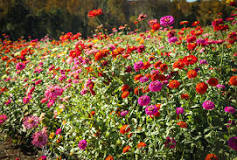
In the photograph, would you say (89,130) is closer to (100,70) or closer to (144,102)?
(144,102)

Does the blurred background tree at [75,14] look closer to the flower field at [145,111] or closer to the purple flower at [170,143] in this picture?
the flower field at [145,111]

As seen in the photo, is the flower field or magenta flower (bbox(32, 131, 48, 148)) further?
magenta flower (bbox(32, 131, 48, 148))

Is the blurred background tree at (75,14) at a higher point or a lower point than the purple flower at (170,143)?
higher

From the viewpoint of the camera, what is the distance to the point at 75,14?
70.1 ft

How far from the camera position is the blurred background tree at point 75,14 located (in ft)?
59.3

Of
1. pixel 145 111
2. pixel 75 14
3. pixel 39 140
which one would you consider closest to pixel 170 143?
pixel 145 111

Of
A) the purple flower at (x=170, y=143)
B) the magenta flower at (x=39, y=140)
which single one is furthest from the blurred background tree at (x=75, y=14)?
the purple flower at (x=170, y=143)

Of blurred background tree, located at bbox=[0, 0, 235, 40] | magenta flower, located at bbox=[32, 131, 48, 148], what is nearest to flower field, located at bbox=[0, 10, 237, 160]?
magenta flower, located at bbox=[32, 131, 48, 148]

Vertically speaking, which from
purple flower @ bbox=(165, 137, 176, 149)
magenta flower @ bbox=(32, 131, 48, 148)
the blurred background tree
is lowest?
magenta flower @ bbox=(32, 131, 48, 148)

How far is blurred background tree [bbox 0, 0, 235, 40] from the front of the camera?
18.1 meters

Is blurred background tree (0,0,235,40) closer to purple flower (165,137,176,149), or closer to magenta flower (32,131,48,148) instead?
magenta flower (32,131,48,148)

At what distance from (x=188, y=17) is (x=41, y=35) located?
54.4 ft

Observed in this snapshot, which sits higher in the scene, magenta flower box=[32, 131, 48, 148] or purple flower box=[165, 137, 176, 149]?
purple flower box=[165, 137, 176, 149]

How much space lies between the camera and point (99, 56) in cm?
249
